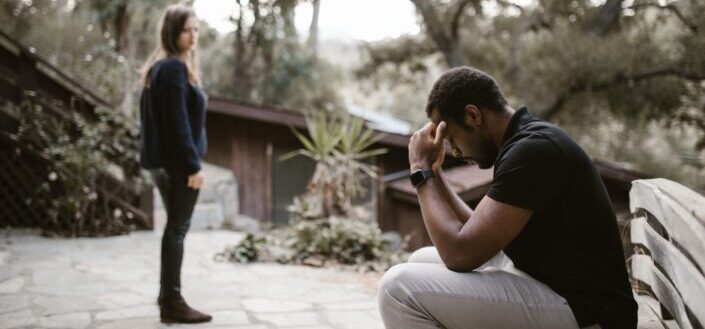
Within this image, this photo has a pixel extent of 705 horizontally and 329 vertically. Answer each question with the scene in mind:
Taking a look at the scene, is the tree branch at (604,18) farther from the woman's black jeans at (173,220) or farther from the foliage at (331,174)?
the woman's black jeans at (173,220)

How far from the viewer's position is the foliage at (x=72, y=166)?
6.80m

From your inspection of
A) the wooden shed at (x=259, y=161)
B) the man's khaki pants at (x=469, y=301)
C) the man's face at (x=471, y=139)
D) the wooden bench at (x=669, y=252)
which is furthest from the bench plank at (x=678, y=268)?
the wooden shed at (x=259, y=161)

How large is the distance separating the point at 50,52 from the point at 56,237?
43.4 ft

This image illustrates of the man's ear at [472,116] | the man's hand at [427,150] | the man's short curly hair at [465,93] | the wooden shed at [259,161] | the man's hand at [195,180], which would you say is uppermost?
the man's short curly hair at [465,93]

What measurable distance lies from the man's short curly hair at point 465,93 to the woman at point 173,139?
165cm

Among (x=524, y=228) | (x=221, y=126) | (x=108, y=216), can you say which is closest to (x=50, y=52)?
(x=221, y=126)

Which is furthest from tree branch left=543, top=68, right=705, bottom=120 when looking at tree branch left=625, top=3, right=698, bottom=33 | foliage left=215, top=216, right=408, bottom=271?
foliage left=215, top=216, right=408, bottom=271

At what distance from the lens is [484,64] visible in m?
15.7

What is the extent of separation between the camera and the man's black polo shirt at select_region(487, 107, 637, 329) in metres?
1.91

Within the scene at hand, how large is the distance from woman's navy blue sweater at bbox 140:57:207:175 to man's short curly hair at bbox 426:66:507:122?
164 centimetres

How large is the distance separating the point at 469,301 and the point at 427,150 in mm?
652

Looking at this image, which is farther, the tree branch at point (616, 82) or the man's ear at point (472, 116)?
the tree branch at point (616, 82)

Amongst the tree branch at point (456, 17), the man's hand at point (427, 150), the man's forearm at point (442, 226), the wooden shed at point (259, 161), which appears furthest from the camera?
the tree branch at point (456, 17)

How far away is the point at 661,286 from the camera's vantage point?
2230 mm
